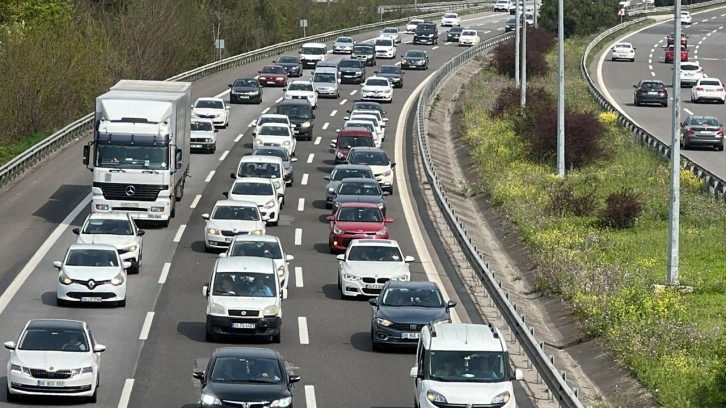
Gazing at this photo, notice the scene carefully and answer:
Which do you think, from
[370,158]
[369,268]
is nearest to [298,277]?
[369,268]

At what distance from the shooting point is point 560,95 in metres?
55.5

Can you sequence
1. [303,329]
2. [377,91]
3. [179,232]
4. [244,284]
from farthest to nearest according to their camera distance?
[377,91] → [179,232] → [303,329] → [244,284]

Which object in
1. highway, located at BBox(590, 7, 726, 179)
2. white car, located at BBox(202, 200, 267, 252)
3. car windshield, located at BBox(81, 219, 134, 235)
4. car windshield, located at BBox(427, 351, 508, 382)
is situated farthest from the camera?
highway, located at BBox(590, 7, 726, 179)

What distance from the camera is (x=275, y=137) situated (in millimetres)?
60406

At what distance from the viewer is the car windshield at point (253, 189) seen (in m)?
45.9

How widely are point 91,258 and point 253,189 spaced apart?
12.7 m

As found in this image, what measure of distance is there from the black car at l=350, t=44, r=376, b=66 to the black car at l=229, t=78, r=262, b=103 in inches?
886

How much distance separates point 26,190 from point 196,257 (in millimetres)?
13265

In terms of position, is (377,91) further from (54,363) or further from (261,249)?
(54,363)

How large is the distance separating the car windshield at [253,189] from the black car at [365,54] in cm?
5506

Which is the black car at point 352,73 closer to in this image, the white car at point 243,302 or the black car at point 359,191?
the black car at point 359,191

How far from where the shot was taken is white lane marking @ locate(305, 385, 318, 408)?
82.5 feet

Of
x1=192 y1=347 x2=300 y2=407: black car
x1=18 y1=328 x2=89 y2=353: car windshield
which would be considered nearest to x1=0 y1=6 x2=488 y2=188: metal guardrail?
x1=18 y1=328 x2=89 y2=353: car windshield

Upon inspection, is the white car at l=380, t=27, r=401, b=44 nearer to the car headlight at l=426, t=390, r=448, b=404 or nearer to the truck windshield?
the truck windshield
